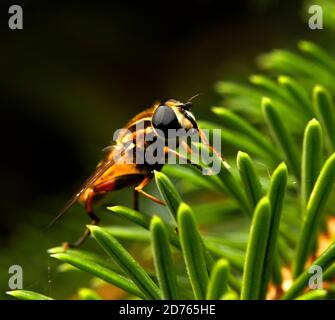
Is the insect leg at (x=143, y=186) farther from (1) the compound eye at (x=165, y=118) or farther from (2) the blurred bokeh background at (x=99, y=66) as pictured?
(2) the blurred bokeh background at (x=99, y=66)

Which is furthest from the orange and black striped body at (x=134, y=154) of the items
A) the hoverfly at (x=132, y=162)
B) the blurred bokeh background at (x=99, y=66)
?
the blurred bokeh background at (x=99, y=66)

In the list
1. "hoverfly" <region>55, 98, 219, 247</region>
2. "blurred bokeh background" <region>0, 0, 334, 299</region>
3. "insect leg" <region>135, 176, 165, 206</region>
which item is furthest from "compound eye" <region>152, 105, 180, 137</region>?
"blurred bokeh background" <region>0, 0, 334, 299</region>

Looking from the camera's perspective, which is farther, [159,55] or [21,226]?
[159,55]

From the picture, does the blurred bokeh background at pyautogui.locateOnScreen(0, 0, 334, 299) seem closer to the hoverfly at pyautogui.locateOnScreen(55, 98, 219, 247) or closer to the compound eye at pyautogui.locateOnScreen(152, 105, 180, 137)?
the hoverfly at pyautogui.locateOnScreen(55, 98, 219, 247)

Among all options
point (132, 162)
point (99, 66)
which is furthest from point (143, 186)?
point (99, 66)

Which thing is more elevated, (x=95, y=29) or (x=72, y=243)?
(x=95, y=29)
